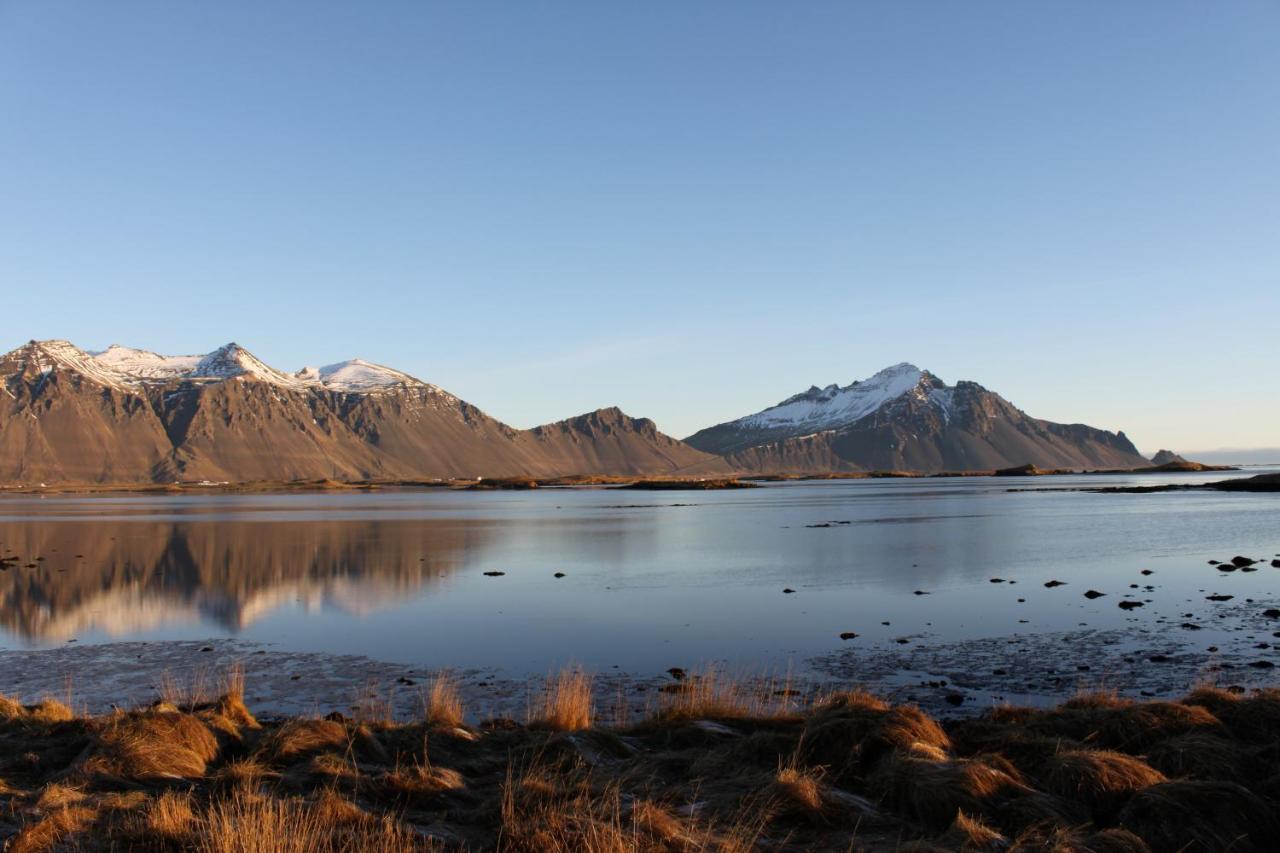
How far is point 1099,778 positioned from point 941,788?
2.18 meters

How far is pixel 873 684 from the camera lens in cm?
2088

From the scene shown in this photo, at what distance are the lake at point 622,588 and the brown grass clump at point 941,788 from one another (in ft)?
37.9

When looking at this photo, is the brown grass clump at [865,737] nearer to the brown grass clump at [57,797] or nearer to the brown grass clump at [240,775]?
the brown grass clump at [240,775]

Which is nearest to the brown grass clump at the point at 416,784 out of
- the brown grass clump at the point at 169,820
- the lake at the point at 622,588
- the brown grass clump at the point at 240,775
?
the brown grass clump at the point at 240,775

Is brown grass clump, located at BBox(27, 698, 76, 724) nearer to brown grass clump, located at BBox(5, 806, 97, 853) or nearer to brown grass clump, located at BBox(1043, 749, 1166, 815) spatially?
brown grass clump, located at BBox(5, 806, 97, 853)

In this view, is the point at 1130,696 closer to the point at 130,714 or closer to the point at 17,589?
the point at 130,714

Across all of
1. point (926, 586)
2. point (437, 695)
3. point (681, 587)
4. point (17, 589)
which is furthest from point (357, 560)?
point (437, 695)

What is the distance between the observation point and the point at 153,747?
13.4 meters

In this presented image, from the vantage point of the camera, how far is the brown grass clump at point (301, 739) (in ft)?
45.9

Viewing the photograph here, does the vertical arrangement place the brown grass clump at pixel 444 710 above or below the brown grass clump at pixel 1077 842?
below

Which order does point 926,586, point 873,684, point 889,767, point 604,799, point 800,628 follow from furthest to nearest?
point 926,586 → point 800,628 → point 873,684 → point 889,767 → point 604,799

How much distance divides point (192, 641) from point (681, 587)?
19.4 m

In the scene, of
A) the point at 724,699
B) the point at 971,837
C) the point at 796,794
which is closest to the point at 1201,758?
the point at 971,837

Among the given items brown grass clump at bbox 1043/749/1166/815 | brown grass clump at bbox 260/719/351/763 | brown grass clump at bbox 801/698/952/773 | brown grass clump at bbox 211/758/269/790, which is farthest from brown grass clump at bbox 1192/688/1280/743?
brown grass clump at bbox 211/758/269/790
